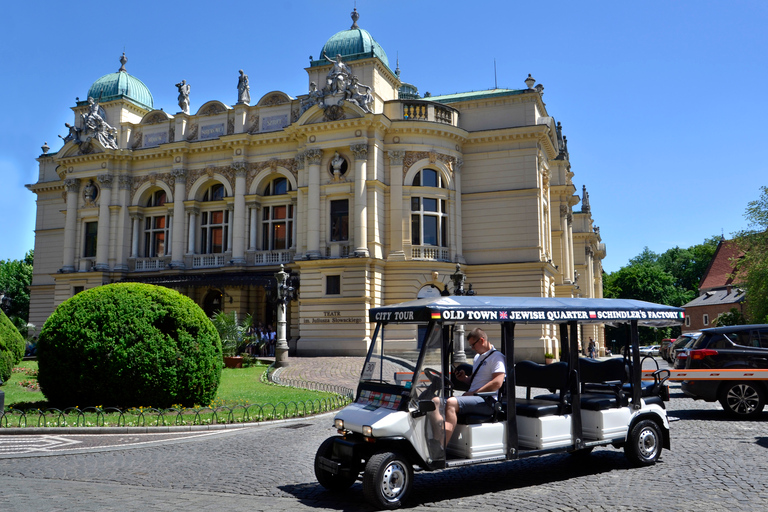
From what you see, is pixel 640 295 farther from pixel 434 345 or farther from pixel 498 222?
pixel 434 345

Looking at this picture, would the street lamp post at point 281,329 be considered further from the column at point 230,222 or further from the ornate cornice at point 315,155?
the column at point 230,222

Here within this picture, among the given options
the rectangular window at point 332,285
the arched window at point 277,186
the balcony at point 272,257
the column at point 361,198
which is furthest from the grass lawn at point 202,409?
the arched window at point 277,186

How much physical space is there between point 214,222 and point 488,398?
36.3m

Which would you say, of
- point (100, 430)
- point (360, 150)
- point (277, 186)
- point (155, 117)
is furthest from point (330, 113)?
point (100, 430)

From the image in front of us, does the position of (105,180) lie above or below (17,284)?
above

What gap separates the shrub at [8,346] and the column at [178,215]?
17020 millimetres

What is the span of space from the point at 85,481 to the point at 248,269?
30.6 meters

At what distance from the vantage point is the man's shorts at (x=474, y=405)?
8062mm

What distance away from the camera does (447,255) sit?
36969mm

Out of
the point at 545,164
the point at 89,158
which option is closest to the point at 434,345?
the point at 545,164

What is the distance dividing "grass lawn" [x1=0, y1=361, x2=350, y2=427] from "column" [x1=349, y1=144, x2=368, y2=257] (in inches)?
583

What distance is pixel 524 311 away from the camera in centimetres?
846

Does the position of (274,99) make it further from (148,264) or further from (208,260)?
(148,264)

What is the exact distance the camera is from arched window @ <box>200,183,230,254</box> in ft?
136
